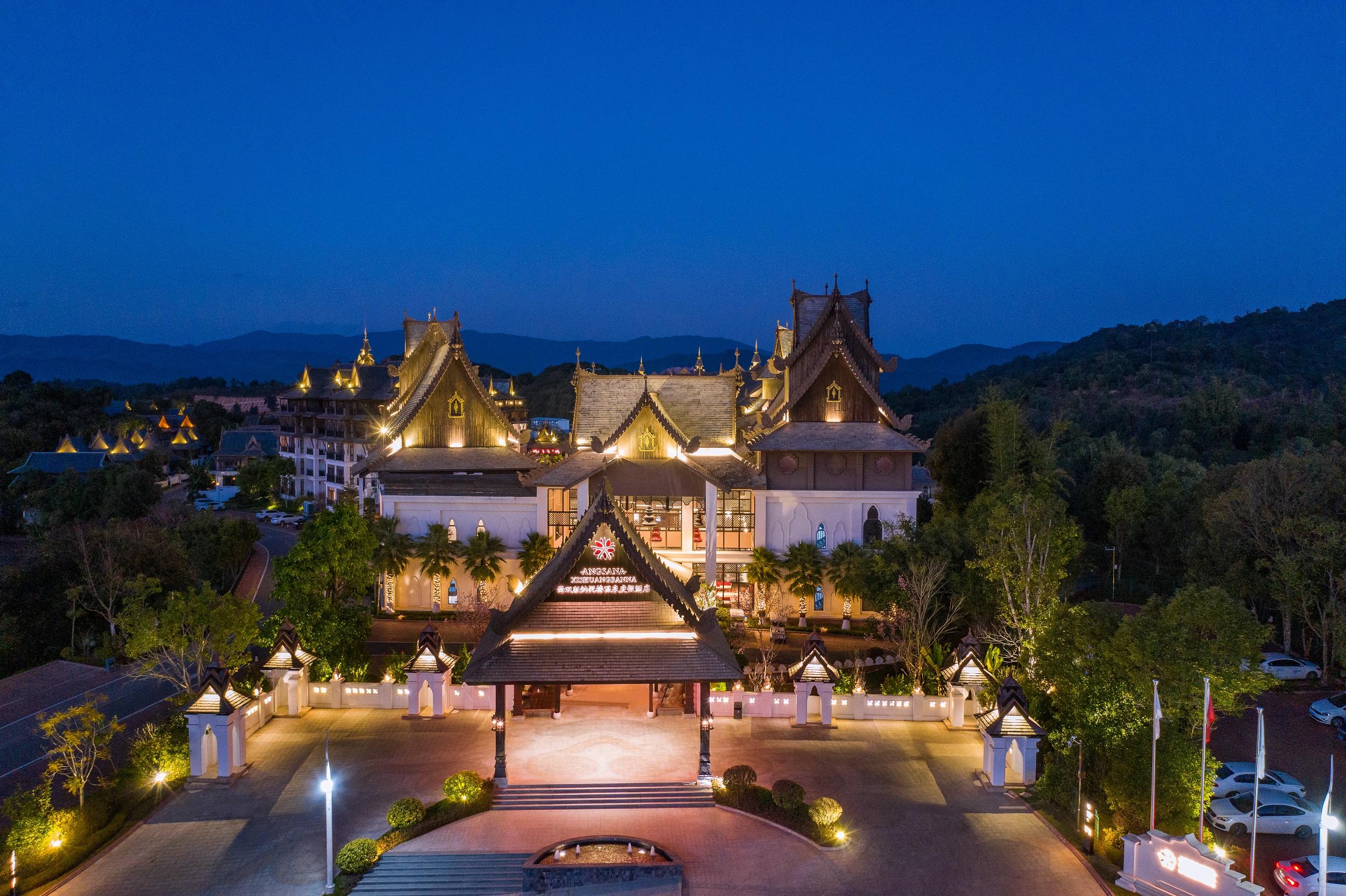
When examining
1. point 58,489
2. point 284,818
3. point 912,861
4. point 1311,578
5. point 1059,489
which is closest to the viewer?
point 912,861

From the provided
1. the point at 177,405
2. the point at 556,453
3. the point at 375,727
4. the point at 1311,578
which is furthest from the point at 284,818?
the point at 177,405

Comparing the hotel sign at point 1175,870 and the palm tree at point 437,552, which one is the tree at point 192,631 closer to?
the palm tree at point 437,552

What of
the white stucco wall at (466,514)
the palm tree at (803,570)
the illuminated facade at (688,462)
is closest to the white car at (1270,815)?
the palm tree at (803,570)

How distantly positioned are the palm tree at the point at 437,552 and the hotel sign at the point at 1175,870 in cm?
2789

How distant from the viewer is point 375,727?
A: 26.1 metres

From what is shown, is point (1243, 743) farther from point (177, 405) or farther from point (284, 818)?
point (177, 405)

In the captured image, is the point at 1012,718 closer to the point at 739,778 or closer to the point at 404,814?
the point at 739,778

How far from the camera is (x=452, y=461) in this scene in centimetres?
4238

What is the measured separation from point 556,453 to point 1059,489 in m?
28.4

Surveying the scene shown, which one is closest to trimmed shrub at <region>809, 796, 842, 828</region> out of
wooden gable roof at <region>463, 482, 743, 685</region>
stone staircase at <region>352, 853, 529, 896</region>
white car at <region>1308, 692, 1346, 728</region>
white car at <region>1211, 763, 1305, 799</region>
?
wooden gable roof at <region>463, 482, 743, 685</region>

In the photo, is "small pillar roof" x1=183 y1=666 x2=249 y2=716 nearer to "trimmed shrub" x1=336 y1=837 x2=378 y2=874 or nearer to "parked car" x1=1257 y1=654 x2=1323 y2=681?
"trimmed shrub" x1=336 y1=837 x2=378 y2=874

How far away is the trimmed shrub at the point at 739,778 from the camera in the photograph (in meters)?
21.4

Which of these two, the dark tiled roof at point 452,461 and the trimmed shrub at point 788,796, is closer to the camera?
the trimmed shrub at point 788,796

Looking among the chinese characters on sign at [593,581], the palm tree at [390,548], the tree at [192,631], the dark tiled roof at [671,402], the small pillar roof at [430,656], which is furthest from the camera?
the dark tiled roof at [671,402]
